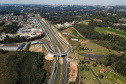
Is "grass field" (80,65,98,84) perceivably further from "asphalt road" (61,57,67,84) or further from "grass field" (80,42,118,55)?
"grass field" (80,42,118,55)

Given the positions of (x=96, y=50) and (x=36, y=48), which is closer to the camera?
(x=96, y=50)

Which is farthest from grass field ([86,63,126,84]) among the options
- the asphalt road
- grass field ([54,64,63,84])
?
grass field ([54,64,63,84])

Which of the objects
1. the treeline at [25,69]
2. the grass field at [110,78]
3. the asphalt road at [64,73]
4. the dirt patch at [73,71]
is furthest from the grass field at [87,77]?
the treeline at [25,69]

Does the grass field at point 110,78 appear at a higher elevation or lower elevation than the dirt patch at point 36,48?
lower

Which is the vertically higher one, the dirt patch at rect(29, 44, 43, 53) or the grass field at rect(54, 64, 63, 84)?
the dirt patch at rect(29, 44, 43, 53)

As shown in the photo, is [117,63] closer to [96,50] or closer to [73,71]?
[96,50]

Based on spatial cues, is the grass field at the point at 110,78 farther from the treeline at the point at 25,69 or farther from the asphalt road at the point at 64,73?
the treeline at the point at 25,69

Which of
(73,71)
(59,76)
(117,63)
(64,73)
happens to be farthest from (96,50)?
(59,76)

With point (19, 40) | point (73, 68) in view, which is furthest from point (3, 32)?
point (73, 68)

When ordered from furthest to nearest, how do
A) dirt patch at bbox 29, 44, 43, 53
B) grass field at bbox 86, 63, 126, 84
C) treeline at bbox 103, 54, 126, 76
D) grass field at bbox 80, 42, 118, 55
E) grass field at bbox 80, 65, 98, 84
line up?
1. dirt patch at bbox 29, 44, 43, 53
2. grass field at bbox 80, 42, 118, 55
3. treeline at bbox 103, 54, 126, 76
4. grass field at bbox 80, 65, 98, 84
5. grass field at bbox 86, 63, 126, 84
